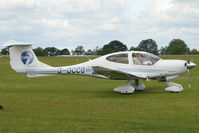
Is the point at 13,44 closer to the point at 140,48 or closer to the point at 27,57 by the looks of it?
the point at 27,57

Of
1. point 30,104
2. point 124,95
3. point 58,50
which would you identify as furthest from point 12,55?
point 58,50

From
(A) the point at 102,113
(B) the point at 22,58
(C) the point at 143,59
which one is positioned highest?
(B) the point at 22,58

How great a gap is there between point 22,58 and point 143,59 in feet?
17.9

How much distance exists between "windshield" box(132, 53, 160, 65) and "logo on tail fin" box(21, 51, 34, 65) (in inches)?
186

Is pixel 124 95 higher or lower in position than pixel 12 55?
lower

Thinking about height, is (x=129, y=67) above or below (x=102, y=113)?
above

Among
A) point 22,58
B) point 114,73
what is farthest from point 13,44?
point 114,73

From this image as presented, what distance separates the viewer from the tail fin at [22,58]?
1481cm

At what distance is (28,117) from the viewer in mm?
8812

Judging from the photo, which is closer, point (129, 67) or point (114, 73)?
point (114, 73)

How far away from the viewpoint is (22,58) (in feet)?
49.0

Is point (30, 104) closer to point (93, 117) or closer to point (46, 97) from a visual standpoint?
point (46, 97)

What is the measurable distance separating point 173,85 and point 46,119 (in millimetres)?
7147

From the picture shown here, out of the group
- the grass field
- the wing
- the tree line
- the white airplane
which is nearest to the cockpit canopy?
the white airplane
